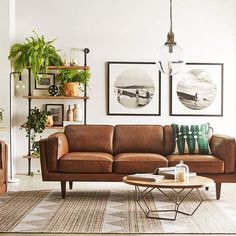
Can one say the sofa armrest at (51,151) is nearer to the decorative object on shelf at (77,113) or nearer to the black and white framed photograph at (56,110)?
the decorative object on shelf at (77,113)

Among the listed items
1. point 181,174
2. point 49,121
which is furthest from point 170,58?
point 49,121

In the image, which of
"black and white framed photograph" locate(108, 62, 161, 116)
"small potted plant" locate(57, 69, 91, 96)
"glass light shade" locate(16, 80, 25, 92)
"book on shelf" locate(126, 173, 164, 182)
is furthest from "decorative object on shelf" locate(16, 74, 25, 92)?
"book on shelf" locate(126, 173, 164, 182)

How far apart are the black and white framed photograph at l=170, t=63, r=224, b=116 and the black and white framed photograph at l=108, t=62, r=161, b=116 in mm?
278

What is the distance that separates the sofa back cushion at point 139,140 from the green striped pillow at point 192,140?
23 cm

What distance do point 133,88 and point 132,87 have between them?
21 millimetres

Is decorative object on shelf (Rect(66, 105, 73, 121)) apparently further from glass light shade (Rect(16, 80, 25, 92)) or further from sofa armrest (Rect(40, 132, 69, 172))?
sofa armrest (Rect(40, 132, 69, 172))

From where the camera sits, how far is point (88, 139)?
608 cm

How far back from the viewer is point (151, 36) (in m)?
7.34

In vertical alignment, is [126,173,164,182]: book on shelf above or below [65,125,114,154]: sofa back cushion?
below

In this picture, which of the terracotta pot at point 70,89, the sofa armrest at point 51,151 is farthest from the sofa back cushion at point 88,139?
the terracotta pot at point 70,89

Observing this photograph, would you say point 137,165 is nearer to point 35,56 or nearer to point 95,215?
point 95,215

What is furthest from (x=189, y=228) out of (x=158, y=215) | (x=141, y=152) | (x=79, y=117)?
(x=79, y=117)

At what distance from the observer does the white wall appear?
7316 mm

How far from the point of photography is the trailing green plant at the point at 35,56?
6.99 m
